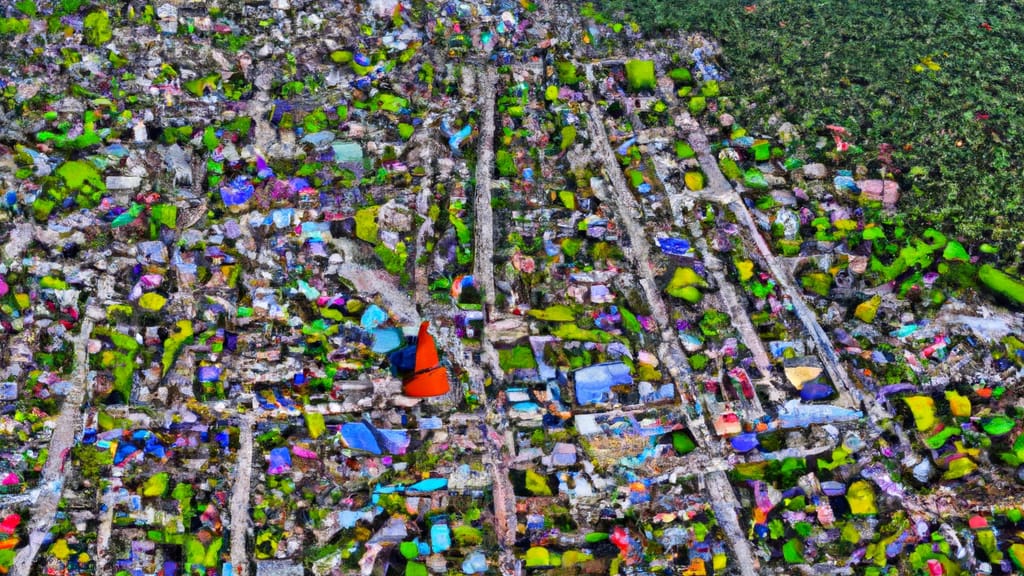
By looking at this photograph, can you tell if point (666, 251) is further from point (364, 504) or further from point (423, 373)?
point (364, 504)

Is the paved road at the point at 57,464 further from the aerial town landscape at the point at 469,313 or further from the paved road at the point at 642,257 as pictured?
the paved road at the point at 642,257

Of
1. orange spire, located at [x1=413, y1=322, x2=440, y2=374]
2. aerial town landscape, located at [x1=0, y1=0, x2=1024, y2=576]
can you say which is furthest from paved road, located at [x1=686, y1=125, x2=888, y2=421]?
orange spire, located at [x1=413, y1=322, x2=440, y2=374]

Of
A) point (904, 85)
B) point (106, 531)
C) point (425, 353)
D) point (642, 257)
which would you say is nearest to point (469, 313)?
point (425, 353)

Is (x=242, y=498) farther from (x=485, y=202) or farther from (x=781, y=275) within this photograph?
(x=781, y=275)

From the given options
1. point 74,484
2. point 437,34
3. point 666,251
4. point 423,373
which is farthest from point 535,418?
point 437,34

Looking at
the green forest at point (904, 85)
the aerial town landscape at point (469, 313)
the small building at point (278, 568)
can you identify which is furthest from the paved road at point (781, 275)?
the small building at point (278, 568)

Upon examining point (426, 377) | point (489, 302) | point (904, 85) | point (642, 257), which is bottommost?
point (426, 377)

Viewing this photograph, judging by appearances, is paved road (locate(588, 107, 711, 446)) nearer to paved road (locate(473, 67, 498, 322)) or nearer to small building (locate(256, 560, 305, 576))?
paved road (locate(473, 67, 498, 322))
